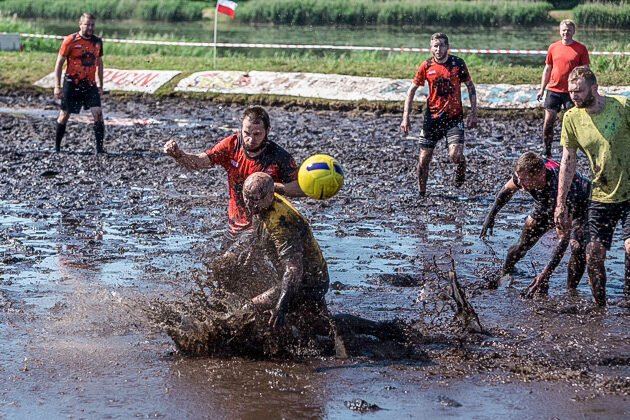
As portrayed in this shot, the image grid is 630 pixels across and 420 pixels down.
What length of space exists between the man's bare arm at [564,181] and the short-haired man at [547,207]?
0.87 feet

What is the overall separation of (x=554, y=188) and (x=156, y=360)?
3.51 meters

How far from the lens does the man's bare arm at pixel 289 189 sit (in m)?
7.11

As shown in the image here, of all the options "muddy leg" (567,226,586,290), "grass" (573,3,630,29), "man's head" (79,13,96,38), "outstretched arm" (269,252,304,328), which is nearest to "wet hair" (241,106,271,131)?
"outstretched arm" (269,252,304,328)

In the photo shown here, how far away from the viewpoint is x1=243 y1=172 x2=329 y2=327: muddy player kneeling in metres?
6.46

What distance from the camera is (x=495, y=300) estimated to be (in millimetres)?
8172

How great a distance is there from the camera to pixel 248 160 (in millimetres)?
7254

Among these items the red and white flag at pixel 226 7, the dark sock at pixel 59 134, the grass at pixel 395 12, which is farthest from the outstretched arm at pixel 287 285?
the grass at pixel 395 12

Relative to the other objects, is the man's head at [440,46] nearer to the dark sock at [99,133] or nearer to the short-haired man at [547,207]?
the short-haired man at [547,207]

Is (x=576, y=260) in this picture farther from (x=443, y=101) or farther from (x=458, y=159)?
(x=443, y=101)

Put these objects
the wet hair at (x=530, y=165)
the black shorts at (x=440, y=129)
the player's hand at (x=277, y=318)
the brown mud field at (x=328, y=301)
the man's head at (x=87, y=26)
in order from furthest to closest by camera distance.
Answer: the man's head at (x=87, y=26) → the black shorts at (x=440, y=129) → the wet hair at (x=530, y=165) → the player's hand at (x=277, y=318) → the brown mud field at (x=328, y=301)

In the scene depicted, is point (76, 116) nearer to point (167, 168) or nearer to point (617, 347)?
point (167, 168)

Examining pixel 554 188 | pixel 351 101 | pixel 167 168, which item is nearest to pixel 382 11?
pixel 351 101

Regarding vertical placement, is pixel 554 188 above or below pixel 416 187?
above

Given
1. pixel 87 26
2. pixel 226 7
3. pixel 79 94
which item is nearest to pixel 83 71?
pixel 79 94
